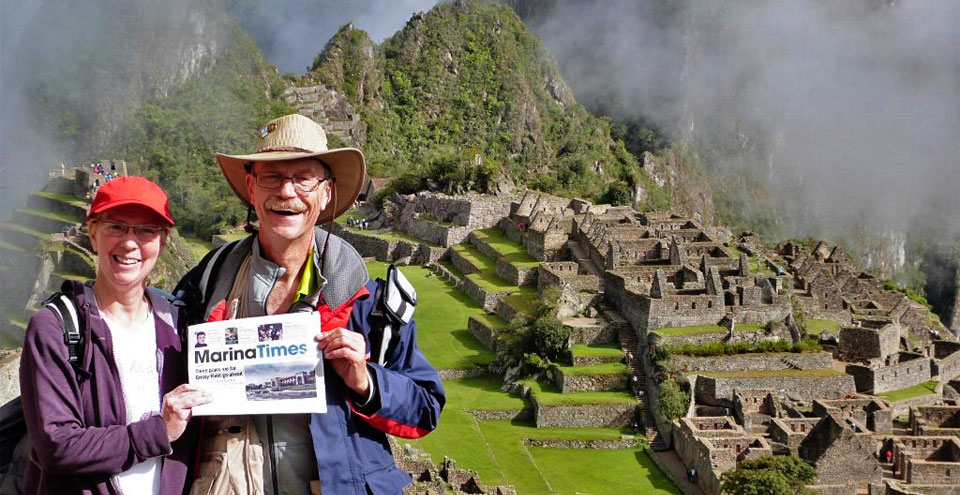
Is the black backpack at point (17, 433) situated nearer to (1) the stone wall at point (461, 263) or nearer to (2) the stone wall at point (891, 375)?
(2) the stone wall at point (891, 375)

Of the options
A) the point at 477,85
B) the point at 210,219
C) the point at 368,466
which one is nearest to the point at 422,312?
the point at 210,219

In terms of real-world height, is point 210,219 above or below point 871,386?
above

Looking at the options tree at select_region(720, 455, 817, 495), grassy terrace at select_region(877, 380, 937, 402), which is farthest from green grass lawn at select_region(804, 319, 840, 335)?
tree at select_region(720, 455, 817, 495)

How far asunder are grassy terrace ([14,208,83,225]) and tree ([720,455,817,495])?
23.4 metres

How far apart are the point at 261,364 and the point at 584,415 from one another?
19.3m

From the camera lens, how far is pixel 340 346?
3.69m

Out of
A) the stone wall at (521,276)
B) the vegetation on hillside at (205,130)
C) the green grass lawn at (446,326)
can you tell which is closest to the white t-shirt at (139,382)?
the green grass lawn at (446,326)

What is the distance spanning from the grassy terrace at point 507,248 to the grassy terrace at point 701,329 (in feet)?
24.9

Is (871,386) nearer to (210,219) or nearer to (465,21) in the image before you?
(210,219)

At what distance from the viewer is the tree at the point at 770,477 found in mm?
16469

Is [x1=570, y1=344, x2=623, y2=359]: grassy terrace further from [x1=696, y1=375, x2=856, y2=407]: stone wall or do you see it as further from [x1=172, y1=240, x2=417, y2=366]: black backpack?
[x1=172, y1=240, x2=417, y2=366]: black backpack

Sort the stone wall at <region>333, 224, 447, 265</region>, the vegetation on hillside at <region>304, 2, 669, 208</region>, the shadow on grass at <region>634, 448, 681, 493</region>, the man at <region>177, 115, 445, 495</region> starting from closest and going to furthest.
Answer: the man at <region>177, 115, 445, 495</region>, the shadow on grass at <region>634, 448, 681, 493</region>, the stone wall at <region>333, 224, 447, 265</region>, the vegetation on hillside at <region>304, 2, 669, 208</region>

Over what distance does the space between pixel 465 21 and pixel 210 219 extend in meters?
64.8

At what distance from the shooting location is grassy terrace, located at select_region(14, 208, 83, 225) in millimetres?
30172
